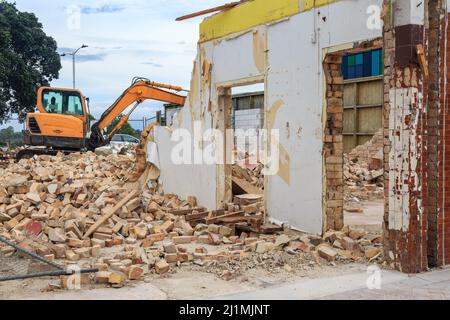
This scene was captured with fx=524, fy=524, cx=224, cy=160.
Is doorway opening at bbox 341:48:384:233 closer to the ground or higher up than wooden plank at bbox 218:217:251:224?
higher up

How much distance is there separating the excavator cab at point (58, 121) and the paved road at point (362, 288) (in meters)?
14.0

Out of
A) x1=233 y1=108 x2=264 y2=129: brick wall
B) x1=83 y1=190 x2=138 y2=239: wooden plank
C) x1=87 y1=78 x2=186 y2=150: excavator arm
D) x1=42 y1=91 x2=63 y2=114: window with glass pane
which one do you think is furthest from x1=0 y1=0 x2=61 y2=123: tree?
x1=83 y1=190 x2=138 y2=239: wooden plank

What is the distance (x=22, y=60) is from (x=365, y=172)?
24.2 metres

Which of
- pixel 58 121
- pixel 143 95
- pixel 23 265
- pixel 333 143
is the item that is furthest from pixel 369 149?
pixel 23 265

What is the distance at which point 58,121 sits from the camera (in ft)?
61.2

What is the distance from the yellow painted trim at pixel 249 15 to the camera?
9016 mm

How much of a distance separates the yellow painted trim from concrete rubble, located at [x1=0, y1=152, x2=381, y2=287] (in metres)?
3.61

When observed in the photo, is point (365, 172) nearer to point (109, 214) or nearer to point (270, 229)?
point (270, 229)

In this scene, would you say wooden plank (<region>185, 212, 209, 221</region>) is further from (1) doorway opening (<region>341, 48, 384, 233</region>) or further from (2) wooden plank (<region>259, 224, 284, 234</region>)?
(1) doorway opening (<region>341, 48, 384, 233</region>)

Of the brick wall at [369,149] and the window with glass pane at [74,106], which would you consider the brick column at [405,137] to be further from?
the window with glass pane at [74,106]

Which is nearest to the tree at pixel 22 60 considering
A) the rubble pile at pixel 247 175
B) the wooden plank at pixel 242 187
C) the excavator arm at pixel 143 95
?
the excavator arm at pixel 143 95

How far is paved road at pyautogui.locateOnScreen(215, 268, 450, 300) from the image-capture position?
19.4 feet

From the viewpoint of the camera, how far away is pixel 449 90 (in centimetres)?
701
